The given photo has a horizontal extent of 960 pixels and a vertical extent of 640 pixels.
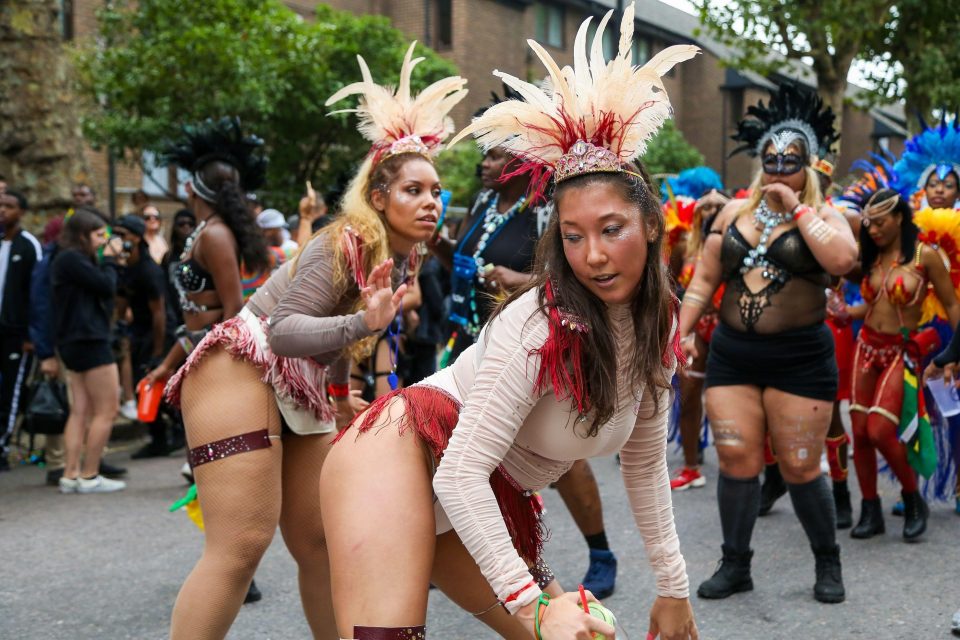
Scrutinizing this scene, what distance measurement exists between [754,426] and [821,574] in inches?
28.0

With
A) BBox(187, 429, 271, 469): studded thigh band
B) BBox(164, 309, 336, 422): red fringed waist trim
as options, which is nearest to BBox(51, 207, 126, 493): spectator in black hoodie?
BBox(164, 309, 336, 422): red fringed waist trim

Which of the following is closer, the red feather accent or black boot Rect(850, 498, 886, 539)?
the red feather accent

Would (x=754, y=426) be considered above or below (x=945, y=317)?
below

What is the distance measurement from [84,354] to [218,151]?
9.81 ft

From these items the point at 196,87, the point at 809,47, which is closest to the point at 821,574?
the point at 196,87

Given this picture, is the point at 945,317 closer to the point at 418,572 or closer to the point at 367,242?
the point at 367,242

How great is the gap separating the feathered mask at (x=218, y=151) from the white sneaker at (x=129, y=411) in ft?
16.4

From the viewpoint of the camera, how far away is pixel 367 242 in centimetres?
313

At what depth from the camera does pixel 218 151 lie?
4.39 m

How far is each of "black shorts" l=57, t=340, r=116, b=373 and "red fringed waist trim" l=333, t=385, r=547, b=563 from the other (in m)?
4.91

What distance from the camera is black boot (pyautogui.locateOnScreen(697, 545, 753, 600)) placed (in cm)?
445

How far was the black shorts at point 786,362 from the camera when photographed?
14.3ft

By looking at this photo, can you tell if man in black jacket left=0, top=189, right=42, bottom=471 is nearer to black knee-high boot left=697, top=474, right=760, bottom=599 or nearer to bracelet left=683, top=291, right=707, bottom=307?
bracelet left=683, top=291, right=707, bottom=307

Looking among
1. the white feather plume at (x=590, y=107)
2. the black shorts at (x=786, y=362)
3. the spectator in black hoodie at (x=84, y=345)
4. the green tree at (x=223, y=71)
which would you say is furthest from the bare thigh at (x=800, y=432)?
the green tree at (x=223, y=71)
